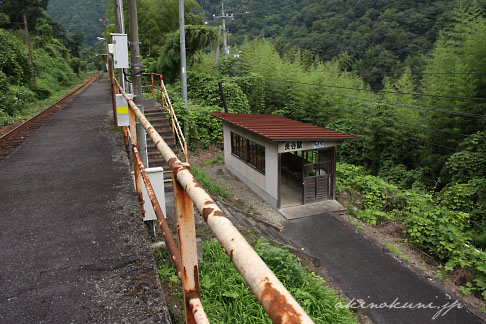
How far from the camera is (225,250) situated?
2.56ft

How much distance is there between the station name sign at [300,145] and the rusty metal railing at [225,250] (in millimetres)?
9181

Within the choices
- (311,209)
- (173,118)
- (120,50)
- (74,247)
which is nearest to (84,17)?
(173,118)

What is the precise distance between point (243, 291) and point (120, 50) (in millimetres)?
4317

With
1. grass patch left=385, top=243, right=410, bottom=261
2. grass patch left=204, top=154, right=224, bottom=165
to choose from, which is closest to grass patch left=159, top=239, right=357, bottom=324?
grass patch left=385, top=243, right=410, bottom=261

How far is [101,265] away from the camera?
2621 mm

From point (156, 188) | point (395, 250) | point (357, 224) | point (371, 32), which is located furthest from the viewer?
point (371, 32)

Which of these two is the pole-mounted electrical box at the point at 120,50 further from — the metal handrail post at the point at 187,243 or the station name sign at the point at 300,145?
the station name sign at the point at 300,145

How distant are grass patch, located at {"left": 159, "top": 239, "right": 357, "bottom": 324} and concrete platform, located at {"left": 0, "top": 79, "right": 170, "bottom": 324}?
0.53m

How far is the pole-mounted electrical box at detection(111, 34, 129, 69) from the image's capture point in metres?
6.06

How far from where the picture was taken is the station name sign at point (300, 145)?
35.1ft

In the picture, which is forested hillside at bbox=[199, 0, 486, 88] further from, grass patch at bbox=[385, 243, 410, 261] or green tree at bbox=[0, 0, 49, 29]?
green tree at bbox=[0, 0, 49, 29]

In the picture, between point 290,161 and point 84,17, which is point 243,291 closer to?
point 290,161

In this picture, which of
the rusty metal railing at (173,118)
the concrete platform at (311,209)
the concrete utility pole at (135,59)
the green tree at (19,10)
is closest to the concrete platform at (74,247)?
the concrete utility pole at (135,59)

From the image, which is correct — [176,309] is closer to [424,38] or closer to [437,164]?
[437,164]
